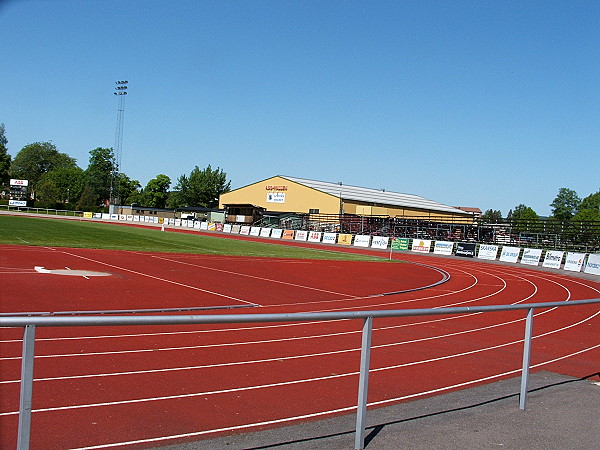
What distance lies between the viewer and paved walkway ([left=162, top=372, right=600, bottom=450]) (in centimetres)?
470

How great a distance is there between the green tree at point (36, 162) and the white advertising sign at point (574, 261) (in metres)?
154

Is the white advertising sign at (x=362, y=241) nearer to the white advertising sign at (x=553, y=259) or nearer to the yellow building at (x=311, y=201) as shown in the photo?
the white advertising sign at (x=553, y=259)

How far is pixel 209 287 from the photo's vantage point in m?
18.4

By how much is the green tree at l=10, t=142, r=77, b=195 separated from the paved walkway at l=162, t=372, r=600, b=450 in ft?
569

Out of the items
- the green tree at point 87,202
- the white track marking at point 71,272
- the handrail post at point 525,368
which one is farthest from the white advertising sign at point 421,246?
the green tree at point 87,202

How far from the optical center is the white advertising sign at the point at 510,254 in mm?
43275

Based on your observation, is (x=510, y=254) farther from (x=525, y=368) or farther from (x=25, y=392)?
(x=25, y=392)

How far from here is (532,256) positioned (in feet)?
137

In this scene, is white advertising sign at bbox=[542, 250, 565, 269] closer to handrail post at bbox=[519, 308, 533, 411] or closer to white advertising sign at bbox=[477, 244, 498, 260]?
white advertising sign at bbox=[477, 244, 498, 260]

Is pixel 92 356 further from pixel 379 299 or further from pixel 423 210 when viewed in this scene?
pixel 423 210

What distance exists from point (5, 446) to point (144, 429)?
1.27 meters

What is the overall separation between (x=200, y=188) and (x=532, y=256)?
110 metres

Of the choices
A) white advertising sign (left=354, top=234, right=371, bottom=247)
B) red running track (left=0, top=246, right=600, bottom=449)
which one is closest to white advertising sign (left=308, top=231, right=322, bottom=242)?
white advertising sign (left=354, top=234, right=371, bottom=247)

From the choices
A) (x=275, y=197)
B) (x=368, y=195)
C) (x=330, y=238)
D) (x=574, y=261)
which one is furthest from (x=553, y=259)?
(x=368, y=195)
